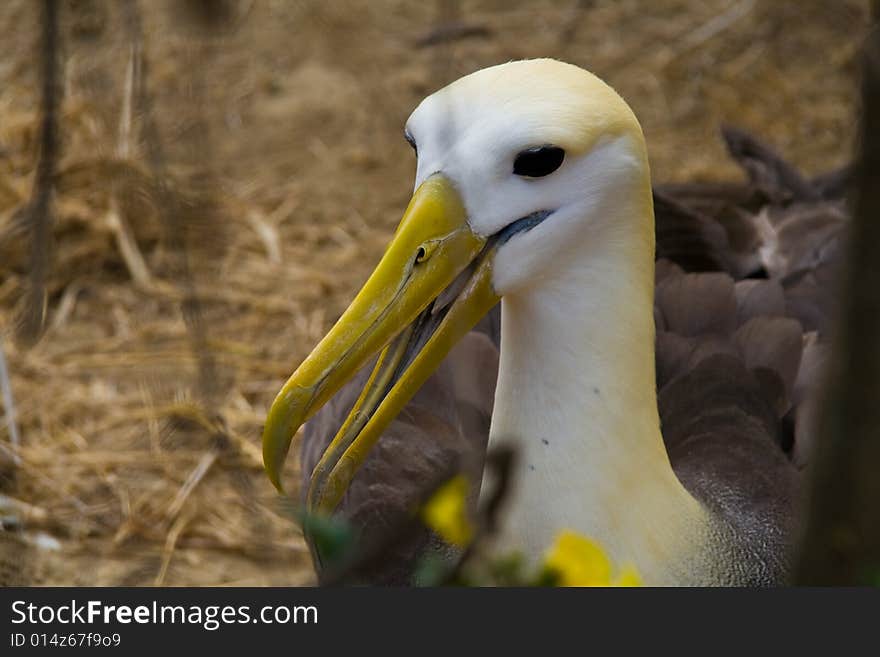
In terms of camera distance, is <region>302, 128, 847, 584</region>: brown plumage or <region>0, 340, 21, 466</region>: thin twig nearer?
<region>302, 128, 847, 584</region>: brown plumage

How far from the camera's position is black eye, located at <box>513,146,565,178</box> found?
263cm

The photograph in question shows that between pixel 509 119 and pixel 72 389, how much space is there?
2878 mm

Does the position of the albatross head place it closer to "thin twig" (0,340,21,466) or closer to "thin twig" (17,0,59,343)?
"thin twig" (17,0,59,343)

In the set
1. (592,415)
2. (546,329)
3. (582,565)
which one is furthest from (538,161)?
(582,565)

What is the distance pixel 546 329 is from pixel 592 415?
0.20 metres

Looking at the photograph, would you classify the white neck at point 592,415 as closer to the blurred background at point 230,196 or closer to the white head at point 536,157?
the white head at point 536,157

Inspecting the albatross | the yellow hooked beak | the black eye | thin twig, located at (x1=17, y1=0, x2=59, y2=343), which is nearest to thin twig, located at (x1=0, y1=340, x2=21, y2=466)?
the albatross

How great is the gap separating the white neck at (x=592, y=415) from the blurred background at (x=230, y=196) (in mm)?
682

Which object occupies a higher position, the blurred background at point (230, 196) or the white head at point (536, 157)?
the white head at point (536, 157)

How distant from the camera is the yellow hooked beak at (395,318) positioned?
2613mm

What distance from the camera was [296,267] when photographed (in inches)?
227

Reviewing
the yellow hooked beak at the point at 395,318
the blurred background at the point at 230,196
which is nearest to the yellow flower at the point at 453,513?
the yellow hooked beak at the point at 395,318

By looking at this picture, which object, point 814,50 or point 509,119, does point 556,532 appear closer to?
point 509,119

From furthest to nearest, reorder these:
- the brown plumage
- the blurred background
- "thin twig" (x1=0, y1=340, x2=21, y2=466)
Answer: "thin twig" (x1=0, y1=340, x2=21, y2=466), the blurred background, the brown plumage
